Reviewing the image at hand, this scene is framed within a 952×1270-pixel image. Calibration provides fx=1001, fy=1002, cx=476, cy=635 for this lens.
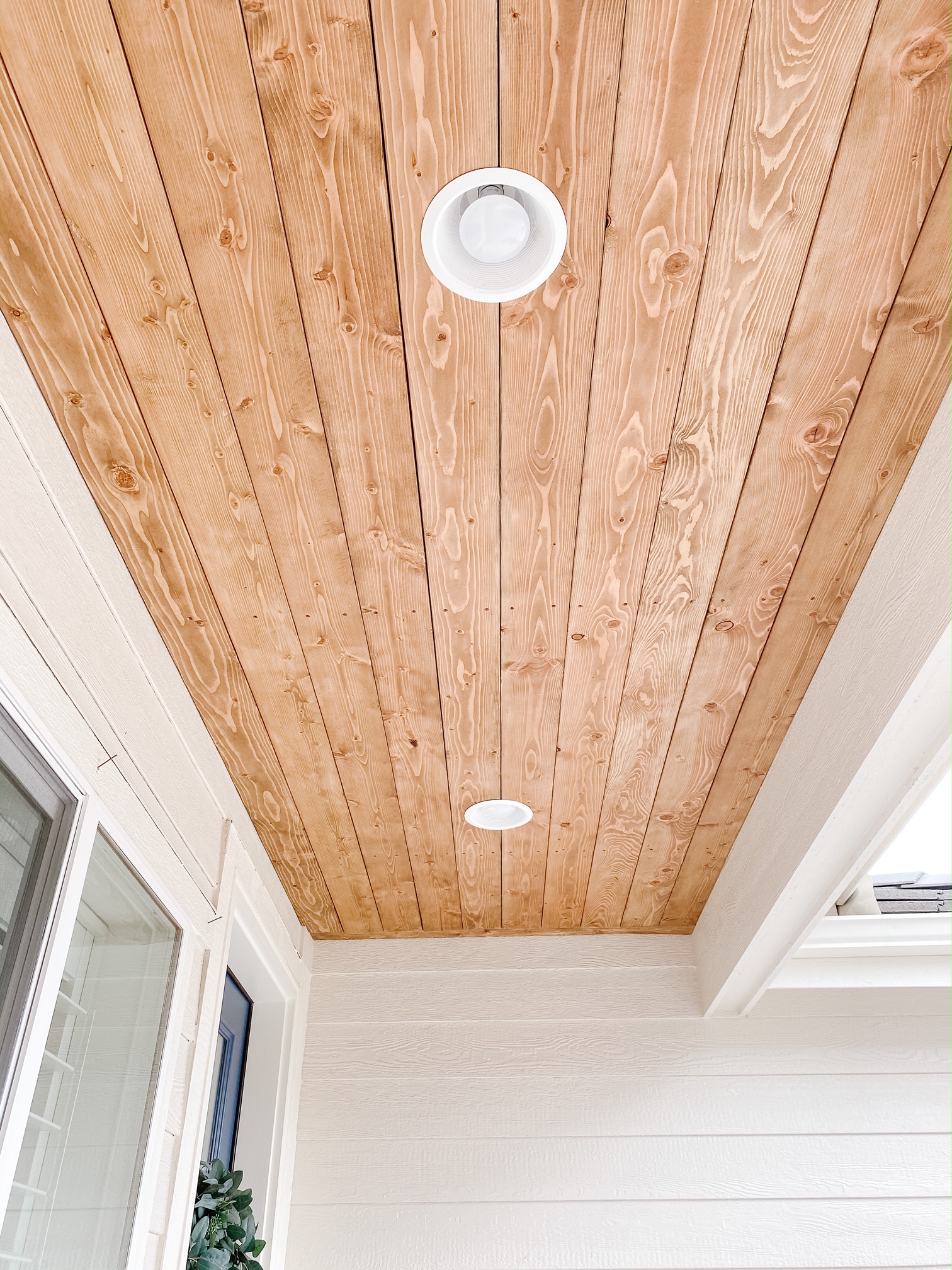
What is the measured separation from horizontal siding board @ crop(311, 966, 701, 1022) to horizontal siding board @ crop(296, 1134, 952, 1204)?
15.2 inches

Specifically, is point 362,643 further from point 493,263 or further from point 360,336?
point 493,263

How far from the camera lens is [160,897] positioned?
6.58ft

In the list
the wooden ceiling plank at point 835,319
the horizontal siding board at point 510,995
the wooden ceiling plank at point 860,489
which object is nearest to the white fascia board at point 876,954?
the horizontal siding board at point 510,995

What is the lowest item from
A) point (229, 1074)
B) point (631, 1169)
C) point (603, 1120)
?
point (631, 1169)

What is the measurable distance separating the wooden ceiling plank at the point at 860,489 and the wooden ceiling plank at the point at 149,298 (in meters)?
1.01

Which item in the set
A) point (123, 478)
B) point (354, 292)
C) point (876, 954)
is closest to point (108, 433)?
point (123, 478)

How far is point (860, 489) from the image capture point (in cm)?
175

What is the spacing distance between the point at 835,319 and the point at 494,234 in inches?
20.9

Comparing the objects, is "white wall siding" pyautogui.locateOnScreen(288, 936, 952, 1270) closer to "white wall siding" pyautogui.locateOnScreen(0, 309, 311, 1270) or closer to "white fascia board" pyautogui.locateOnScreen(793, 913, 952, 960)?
"white fascia board" pyautogui.locateOnScreen(793, 913, 952, 960)

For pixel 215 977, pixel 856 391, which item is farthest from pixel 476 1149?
pixel 856 391

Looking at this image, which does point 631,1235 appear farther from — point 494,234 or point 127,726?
point 494,234

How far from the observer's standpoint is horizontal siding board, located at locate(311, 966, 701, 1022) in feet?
11.0

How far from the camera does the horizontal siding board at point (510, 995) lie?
3352 millimetres

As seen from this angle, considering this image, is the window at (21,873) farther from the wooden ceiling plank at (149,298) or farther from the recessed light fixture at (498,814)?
the recessed light fixture at (498,814)
